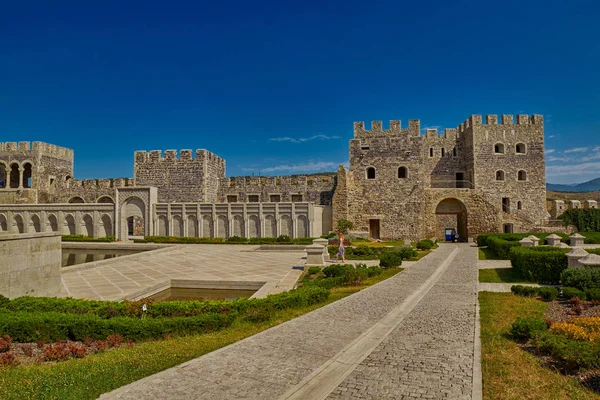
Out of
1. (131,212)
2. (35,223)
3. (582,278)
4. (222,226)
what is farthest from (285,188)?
(582,278)

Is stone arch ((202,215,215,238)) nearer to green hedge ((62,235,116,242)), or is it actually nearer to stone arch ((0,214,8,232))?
green hedge ((62,235,116,242))

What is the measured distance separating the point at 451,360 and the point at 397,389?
1.54 meters

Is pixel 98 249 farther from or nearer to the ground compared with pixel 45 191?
nearer to the ground

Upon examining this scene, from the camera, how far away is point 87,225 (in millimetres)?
33188

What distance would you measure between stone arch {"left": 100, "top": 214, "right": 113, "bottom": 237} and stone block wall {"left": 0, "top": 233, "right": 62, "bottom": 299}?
23591mm

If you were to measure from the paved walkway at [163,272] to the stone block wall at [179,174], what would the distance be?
14827 millimetres

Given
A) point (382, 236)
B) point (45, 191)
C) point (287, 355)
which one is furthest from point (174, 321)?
point (45, 191)

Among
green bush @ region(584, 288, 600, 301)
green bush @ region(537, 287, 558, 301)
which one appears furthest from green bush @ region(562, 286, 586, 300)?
green bush @ region(537, 287, 558, 301)

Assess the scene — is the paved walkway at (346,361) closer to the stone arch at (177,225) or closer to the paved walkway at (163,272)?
the paved walkway at (163,272)

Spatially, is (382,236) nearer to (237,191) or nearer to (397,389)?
(237,191)

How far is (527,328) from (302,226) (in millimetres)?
24890

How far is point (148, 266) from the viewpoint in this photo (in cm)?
1669

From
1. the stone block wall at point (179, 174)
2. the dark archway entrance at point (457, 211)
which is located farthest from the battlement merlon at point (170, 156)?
the dark archway entrance at point (457, 211)

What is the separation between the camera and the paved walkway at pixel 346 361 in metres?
5.02
